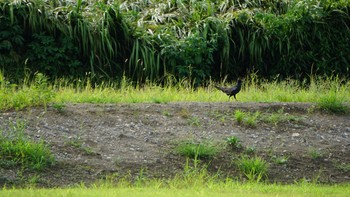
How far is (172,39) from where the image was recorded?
16.9 m

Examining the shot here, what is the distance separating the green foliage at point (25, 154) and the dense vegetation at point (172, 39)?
21.0ft

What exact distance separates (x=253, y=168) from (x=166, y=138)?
1.54 meters

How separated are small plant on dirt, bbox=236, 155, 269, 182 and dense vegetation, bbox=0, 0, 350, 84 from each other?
644 cm

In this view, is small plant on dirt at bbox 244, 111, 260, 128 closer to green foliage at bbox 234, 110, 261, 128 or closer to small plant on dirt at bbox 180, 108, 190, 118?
green foliage at bbox 234, 110, 261, 128

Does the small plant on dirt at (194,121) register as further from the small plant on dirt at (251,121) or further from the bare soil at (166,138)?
the small plant on dirt at (251,121)

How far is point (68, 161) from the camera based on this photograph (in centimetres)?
949

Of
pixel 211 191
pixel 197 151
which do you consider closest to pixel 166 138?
pixel 197 151

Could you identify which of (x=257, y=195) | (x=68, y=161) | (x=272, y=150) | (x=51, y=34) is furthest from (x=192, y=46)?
(x=257, y=195)

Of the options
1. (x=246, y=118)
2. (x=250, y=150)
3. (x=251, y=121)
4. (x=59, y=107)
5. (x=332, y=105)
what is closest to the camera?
(x=250, y=150)

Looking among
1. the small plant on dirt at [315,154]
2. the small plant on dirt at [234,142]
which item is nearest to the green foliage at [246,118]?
the small plant on dirt at [234,142]

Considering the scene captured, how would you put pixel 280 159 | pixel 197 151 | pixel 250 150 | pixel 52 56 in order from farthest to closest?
pixel 52 56
pixel 250 150
pixel 280 159
pixel 197 151

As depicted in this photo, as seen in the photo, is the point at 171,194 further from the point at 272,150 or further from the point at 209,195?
the point at 272,150

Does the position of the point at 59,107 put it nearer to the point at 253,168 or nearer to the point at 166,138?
the point at 166,138

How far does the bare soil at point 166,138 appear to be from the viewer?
31.1ft
